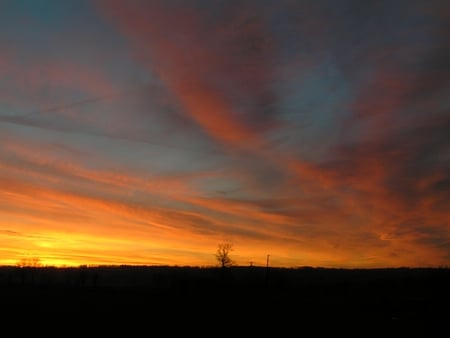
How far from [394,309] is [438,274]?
50772mm

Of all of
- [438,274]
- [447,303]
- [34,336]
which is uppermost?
[438,274]

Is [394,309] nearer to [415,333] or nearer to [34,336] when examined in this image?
[415,333]

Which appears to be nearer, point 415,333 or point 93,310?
point 415,333

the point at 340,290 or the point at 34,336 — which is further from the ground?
the point at 340,290

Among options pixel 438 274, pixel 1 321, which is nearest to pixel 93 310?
pixel 1 321

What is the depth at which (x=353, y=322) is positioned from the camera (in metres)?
39.3

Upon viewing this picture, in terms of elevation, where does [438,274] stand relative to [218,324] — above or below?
above

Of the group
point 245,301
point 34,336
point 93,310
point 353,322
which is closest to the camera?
point 34,336

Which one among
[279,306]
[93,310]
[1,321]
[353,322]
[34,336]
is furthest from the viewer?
[279,306]

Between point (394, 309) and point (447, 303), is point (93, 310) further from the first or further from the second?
point (447, 303)

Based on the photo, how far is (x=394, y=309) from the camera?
49.7 metres

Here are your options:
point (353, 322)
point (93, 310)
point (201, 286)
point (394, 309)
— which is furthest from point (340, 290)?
point (93, 310)

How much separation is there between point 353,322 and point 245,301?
594 inches

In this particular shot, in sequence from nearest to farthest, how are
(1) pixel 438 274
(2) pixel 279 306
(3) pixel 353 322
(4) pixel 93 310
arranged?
(3) pixel 353 322 < (4) pixel 93 310 < (2) pixel 279 306 < (1) pixel 438 274
